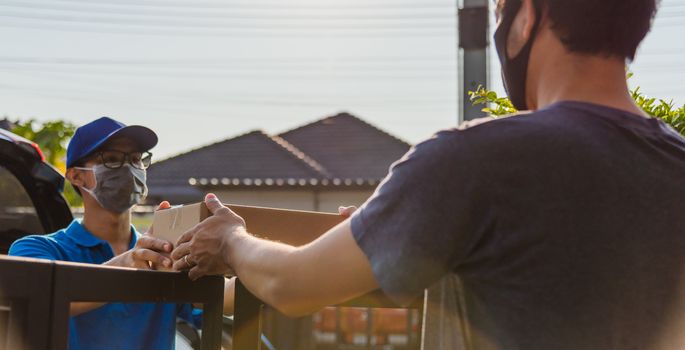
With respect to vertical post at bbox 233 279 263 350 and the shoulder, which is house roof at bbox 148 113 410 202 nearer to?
the shoulder

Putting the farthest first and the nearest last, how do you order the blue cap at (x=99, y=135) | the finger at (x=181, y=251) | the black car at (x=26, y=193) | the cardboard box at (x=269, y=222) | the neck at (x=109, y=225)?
the black car at (x=26, y=193) → the blue cap at (x=99, y=135) → the neck at (x=109, y=225) → the cardboard box at (x=269, y=222) → the finger at (x=181, y=251)

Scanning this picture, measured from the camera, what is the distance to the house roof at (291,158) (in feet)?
90.9

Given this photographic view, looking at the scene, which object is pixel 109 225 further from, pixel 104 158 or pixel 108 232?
pixel 104 158

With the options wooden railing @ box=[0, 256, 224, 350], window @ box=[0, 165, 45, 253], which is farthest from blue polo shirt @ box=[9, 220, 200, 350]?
wooden railing @ box=[0, 256, 224, 350]

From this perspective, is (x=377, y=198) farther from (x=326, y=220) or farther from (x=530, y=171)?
(x=326, y=220)

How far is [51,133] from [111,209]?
28405 mm

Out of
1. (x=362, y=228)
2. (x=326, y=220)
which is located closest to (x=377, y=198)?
(x=362, y=228)

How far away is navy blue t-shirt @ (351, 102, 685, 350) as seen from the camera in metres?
1.55

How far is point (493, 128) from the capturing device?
1.59 m

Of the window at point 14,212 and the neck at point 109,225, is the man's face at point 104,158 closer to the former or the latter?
the neck at point 109,225

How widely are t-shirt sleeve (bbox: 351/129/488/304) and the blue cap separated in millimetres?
2557

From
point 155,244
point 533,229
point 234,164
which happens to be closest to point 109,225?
point 155,244

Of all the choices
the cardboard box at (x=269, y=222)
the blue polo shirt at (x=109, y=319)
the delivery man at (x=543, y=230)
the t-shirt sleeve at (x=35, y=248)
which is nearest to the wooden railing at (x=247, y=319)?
the cardboard box at (x=269, y=222)

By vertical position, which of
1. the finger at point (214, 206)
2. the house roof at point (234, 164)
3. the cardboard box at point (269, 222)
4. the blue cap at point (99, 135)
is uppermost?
the blue cap at point (99, 135)
